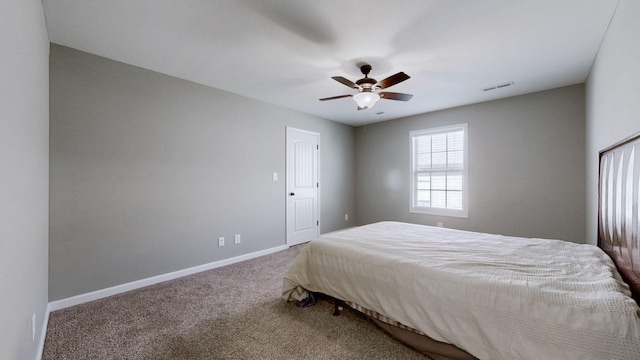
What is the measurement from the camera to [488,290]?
139 centimetres

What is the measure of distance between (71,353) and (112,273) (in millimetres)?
1000

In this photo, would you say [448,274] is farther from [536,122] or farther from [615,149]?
[536,122]

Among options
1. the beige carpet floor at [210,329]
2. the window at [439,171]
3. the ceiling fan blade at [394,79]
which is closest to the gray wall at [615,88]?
the ceiling fan blade at [394,79]

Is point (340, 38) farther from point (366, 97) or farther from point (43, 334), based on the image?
point (43, 334)

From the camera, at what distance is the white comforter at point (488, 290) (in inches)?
43.9

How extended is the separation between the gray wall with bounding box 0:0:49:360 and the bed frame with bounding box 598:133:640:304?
9.44 ft

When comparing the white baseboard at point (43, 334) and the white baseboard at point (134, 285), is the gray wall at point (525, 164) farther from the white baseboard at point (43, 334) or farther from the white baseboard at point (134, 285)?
the white baseboard at point (43, 334)

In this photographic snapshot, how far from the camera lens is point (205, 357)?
1.70 m

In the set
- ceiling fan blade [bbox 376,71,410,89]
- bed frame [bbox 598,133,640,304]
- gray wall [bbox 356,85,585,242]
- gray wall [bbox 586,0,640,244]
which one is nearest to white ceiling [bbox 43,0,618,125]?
gray wall [bbox 586,0,640,244]

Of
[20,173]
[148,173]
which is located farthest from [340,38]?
[148,173]

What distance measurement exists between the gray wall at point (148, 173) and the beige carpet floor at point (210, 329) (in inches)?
19.3

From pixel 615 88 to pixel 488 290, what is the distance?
190 centimetres

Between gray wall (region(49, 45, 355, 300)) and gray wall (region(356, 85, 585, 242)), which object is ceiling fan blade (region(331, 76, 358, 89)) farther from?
gray wall (region(356, 85, 585, 242))

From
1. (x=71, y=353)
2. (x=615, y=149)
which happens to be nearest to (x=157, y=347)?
(x=71, y=353)
